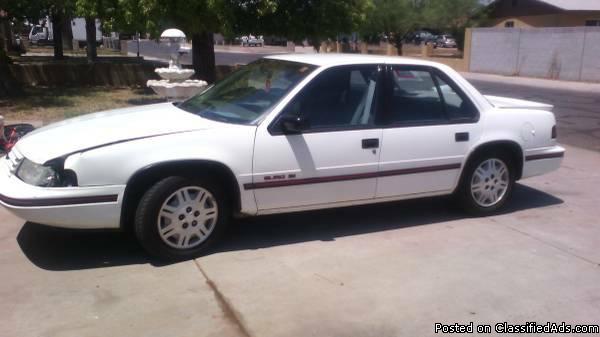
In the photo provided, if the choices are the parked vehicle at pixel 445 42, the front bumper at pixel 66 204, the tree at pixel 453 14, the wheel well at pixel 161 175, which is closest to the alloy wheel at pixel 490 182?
the wheel well at pixel 161 175

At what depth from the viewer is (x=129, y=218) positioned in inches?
174

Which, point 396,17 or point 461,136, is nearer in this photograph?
point 461,136

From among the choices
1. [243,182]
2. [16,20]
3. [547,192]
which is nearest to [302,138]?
[243,182]

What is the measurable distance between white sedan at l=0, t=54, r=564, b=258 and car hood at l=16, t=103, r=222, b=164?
14 mm

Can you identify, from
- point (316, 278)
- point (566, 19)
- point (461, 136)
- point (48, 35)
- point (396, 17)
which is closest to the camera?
point (316, 278)

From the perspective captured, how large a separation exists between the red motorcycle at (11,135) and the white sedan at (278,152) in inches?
103

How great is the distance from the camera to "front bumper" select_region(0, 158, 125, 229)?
13.4 feet

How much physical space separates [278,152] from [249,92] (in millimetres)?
777

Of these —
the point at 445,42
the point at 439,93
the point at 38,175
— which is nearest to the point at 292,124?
the point at 439,93

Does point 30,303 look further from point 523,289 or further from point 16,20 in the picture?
point 16,20

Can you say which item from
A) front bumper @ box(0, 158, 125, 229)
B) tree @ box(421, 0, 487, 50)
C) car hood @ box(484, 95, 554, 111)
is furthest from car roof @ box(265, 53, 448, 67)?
tree @ box(421, 0, 487, 50)

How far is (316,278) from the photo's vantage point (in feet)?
14.2

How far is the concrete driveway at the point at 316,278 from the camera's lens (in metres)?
3.70

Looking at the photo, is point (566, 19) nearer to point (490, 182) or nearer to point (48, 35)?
point (490, 182)
